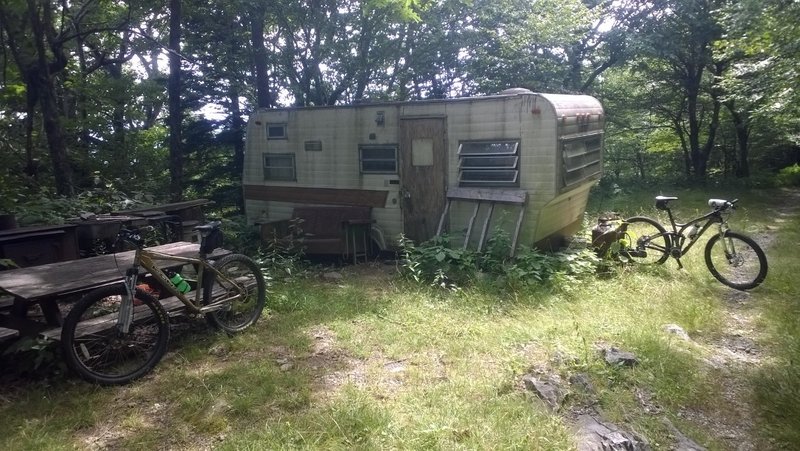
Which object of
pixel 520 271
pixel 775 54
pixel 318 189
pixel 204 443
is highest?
pixel 775 54

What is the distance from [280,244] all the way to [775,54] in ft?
30.1

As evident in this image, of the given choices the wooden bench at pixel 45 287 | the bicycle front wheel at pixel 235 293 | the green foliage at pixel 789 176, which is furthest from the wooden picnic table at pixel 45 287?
the green foliage at pixel 789 176

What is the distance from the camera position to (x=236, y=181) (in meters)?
12.9

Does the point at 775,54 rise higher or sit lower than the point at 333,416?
higher

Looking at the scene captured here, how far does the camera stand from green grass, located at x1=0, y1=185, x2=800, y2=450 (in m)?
3.26

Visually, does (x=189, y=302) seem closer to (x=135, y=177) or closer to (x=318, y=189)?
(x=318, y=189)

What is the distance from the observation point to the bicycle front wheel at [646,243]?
6848mm

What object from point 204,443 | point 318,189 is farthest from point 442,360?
point 318,189

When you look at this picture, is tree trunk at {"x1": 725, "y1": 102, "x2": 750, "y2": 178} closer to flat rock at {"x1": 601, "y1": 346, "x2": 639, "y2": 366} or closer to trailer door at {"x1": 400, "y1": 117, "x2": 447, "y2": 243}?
trailer door at {"x1": 400, "y1": 117, "x2": 447, "y2": 243}

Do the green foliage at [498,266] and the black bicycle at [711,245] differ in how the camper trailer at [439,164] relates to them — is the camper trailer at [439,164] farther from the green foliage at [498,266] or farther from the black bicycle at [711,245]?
the black bicycle at [711,245]

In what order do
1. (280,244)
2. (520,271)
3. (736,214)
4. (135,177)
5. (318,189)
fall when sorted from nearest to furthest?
(520,271) < (280,244) < (318,189) < (736,214) < (135,177)

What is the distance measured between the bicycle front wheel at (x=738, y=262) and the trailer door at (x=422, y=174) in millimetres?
3779

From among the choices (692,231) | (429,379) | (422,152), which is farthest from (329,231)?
(692,231)

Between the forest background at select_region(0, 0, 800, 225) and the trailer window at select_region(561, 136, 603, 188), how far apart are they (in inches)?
158
